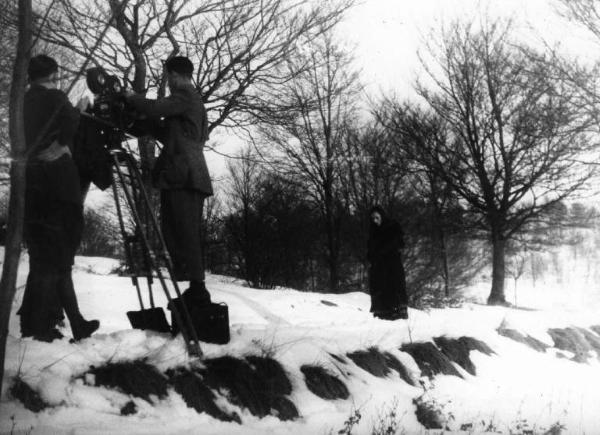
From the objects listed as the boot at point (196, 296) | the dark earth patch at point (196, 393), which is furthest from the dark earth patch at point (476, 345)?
the dark earth patch at point (196, 393)

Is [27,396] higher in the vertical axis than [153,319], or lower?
lower

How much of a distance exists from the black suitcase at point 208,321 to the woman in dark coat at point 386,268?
516 centimetres

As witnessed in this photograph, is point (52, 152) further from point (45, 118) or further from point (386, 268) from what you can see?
point (386, 268)

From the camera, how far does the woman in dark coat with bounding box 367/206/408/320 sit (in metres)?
8.45

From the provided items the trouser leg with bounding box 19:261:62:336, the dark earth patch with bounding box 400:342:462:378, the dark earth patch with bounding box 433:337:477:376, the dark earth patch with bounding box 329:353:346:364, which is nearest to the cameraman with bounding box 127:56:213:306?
the trouser leg with bounding box 19:261:62:336

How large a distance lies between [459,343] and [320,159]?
14.6 metres

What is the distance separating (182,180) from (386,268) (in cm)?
592

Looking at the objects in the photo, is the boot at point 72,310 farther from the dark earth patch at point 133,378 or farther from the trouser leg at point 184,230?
the trouser leg at point 184,230

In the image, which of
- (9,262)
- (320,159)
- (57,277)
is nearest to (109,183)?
(57,277)

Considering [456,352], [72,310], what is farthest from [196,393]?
[456,352]

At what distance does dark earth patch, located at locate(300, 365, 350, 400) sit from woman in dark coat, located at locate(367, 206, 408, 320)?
14.7ft

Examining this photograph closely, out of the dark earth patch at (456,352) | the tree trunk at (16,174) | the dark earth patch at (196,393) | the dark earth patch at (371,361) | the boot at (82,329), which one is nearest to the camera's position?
the tree trunk at (16,174)

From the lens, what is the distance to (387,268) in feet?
28.7

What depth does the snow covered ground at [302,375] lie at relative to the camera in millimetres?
2605
